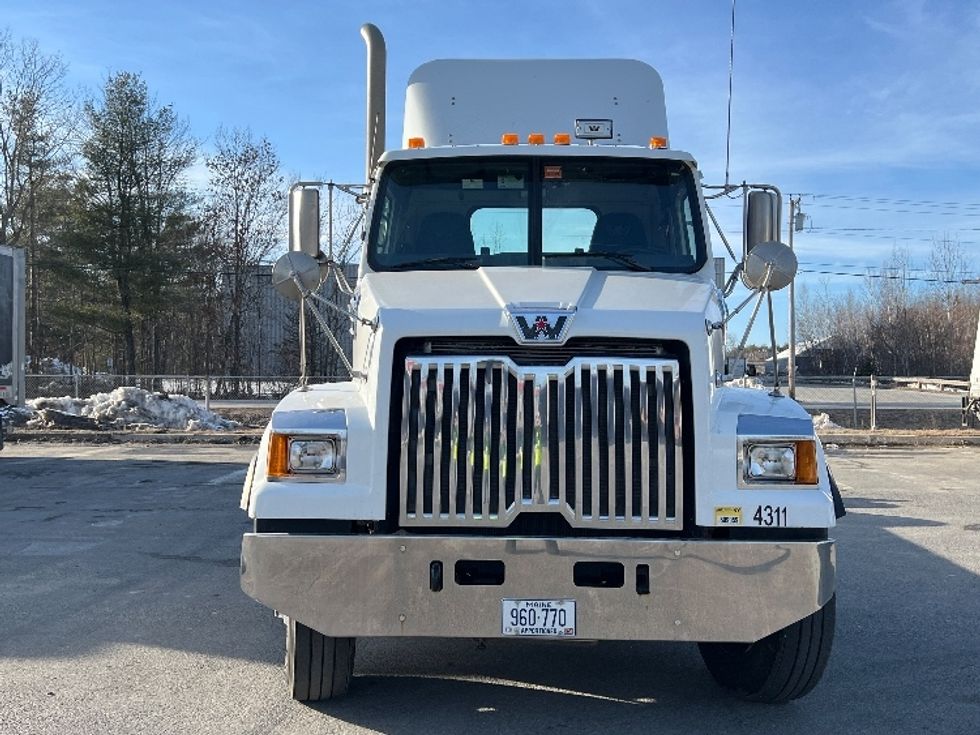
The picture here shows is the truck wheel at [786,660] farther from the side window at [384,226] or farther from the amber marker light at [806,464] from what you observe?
the side window at [384,226]

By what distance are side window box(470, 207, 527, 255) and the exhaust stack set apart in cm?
182

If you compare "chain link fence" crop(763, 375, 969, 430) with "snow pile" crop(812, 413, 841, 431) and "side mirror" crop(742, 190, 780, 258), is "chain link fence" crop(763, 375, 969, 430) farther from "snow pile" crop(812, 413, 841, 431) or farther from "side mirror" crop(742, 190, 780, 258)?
"side mirror" crop(742, 190, 780, 258)

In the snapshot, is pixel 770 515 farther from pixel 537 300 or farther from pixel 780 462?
pixel 537 300

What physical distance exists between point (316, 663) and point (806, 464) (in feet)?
8.18

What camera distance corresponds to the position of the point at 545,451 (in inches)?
183

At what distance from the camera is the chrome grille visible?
182 inches

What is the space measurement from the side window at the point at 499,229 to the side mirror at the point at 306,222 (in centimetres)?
107

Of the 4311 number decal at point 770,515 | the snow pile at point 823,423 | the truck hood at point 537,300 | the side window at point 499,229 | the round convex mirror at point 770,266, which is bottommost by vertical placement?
the snow pile at point 823,423

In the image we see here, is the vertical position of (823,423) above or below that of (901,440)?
above

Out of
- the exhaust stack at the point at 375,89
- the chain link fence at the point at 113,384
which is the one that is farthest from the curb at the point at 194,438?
the exhaust stack at the point at 375,89

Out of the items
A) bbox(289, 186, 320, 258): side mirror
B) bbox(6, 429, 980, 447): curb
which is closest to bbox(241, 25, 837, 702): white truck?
bbox(289, 186, 320, 258): side mirror

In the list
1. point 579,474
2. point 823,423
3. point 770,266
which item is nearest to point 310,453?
point 579,474

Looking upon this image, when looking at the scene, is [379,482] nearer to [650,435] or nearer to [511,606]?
[511,606]

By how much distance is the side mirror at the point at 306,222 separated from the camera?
6590mm
